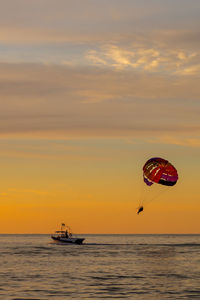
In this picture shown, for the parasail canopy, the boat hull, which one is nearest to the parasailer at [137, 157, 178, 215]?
the parasail canopy

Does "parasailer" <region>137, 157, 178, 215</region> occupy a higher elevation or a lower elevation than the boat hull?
lower

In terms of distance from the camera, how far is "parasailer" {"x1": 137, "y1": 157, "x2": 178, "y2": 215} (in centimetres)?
7988

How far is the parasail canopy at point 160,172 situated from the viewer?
79.9 meters

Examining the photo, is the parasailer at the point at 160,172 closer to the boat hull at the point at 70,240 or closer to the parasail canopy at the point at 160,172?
the parasail canopy at the point at 160,172

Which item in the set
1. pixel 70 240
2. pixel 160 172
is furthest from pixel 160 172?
pixel 70 240

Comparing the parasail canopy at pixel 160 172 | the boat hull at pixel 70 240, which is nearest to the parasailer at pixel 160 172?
the parasail canopy at pixel 160 172

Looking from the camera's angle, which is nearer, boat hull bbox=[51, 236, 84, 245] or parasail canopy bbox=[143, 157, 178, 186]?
parasail canopy bbox=[143, 157, 178, 186]

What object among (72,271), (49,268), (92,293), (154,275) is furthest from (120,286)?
(49,268)

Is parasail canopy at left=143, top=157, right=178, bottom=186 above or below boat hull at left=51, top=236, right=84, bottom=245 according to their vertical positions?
below

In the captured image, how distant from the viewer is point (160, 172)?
263 ft

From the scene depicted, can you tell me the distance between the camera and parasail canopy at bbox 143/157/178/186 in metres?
79.9

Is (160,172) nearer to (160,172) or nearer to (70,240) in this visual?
(160,172)

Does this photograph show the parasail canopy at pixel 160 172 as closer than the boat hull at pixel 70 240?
Yes

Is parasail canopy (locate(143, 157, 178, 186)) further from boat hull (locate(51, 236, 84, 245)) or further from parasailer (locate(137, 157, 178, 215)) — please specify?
boat hull (locate(51, 236, 84, 245))
